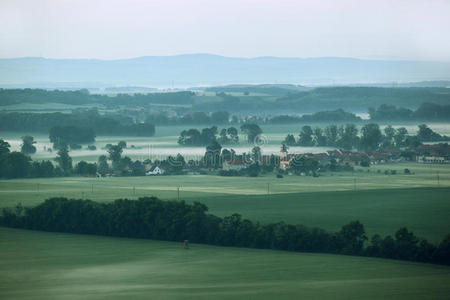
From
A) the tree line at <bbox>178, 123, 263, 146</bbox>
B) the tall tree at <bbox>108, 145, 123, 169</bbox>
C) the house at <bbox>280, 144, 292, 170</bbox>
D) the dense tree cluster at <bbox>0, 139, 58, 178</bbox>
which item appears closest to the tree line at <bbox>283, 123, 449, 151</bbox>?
the tree line at <bbox>178, 123, 263, 146</bbox>

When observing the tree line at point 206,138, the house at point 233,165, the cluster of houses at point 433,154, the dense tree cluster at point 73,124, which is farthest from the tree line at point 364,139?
the house at point 233,165

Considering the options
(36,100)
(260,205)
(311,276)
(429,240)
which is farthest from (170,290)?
(36,100)

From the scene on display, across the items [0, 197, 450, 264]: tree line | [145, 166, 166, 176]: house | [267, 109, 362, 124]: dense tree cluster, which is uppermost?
[267, 109, 362, 124]: dense tree cluster

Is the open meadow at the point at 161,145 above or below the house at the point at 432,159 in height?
above

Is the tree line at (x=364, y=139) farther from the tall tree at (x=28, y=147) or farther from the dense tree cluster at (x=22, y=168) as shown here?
the dense tree cluster at (x=22, y=168)

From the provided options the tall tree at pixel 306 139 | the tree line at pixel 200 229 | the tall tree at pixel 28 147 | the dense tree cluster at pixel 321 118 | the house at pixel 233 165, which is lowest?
the tree line at pixel 200 229

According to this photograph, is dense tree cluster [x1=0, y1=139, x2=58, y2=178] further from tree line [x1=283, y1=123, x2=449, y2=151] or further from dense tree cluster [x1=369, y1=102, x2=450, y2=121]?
dense tree cluster [x1=369, y1=102, x2=450, y2=121]

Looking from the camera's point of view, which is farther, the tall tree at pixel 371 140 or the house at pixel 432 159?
the tall tree at pixel 371 140

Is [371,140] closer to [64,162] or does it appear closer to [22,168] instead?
[64,162]
